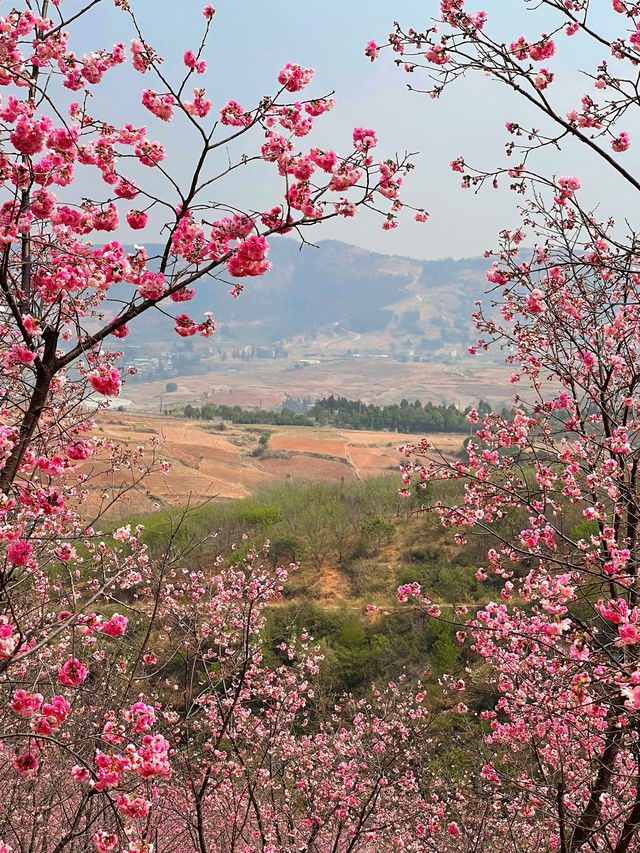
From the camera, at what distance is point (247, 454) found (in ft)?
193

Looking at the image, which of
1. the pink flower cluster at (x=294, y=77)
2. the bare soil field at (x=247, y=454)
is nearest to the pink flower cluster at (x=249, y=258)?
the pink flower cluster at (x=294, y=77)

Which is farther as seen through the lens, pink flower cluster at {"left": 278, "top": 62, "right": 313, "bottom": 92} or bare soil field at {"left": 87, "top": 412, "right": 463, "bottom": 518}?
bare soil field at {"left": 87, "top": 412, "right": 463, "bottom": 518}

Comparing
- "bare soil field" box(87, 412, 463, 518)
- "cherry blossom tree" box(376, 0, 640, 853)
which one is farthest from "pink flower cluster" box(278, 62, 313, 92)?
"bare soil field" box(87, 412, 463, 518)

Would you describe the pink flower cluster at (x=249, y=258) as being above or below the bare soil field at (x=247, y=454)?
above

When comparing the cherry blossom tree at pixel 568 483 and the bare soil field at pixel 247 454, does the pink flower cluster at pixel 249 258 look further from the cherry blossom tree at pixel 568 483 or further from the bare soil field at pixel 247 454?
the bare soil field at pixel 247 454

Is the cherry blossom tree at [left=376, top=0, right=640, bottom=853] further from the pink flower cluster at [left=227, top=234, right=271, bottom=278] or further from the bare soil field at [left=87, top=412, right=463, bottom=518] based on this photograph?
the bare soil field at [left=87, top=412, right=463, bottom=518]

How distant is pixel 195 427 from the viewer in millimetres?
68188

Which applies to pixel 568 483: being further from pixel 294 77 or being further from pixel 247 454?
pixel 247 454

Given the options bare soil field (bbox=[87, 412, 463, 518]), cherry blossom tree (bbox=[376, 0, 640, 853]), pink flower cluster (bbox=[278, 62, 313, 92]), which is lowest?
bare soil field (bbox=[87, 412, 463, 518])

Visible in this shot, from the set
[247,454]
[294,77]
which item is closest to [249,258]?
[294,77]

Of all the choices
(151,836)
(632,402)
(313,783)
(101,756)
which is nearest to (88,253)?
(101,756)

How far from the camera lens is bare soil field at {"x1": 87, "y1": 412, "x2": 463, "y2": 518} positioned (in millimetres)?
46938

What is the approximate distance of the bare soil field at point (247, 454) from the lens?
154ft

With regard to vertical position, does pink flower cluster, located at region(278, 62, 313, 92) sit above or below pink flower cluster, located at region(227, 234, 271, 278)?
above
